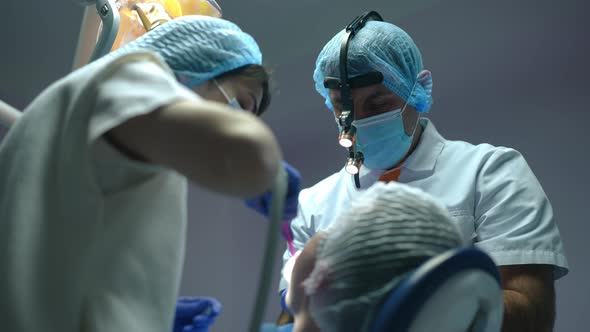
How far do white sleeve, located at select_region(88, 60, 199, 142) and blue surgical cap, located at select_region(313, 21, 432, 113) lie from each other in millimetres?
1191

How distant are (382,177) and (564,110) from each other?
1234mm

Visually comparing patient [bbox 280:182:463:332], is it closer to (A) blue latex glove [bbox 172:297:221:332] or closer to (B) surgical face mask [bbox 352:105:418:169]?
(A) blue latex glove [bbox 172:297:221:332]

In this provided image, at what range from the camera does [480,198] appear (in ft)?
5.82

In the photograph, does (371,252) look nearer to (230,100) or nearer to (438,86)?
(230,100)

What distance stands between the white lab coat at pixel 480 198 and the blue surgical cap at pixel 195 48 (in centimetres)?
69

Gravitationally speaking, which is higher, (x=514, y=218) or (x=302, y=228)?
(x=514, y=218)

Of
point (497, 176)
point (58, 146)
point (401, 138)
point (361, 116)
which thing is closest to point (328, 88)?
point (361, 116)

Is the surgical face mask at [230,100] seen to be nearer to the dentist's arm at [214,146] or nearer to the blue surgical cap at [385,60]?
the dentist's arm at [214,146]

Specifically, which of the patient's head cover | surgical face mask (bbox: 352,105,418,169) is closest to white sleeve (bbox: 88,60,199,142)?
the patient's head cover

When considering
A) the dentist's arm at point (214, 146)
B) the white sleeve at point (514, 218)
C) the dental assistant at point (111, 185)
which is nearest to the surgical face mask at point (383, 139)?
the white sleeve at point (514, 218)

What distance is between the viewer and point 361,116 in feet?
6.32

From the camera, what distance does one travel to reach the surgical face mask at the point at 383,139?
1.92 m

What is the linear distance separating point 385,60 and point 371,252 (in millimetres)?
1183

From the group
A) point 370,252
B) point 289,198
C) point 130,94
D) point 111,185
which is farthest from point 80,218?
point 370,252
